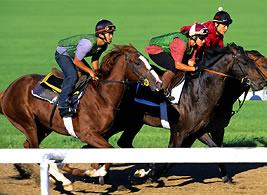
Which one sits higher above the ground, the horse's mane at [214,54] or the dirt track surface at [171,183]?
the horse's mane at [214,54]

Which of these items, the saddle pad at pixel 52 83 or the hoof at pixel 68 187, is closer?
the hoof at pixel 68 187

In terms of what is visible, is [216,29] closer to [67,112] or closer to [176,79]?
[176,79]

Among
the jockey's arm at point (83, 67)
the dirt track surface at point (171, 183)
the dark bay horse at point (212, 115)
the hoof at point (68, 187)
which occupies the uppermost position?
the jockey's arm at point (83, 67)

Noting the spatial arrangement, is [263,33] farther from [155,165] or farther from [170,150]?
[170,150]

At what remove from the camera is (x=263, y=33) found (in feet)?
64.5

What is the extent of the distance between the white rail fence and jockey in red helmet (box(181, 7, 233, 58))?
116 inches

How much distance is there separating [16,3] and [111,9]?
398 centimetres

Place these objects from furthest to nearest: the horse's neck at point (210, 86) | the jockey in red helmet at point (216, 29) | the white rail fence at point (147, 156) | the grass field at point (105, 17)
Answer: the grass field at point (105, 17) → the jockey in red helmet at point (216, 29) → the horse's neck at point (210, 86) → the white rail fence at point (147, 156)

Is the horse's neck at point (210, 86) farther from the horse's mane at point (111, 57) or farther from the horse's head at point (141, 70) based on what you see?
the horse's mane at point (111, 57)

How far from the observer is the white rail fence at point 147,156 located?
15.1 feet

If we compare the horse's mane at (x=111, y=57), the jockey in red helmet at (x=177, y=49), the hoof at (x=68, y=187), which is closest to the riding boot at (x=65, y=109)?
the horse's mane at (x=111, y=57)

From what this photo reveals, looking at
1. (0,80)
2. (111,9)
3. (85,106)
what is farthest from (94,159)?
(111,9)

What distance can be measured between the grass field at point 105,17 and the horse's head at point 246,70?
4.32 m

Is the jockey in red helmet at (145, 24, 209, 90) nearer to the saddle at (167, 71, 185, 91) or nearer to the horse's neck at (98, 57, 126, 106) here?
the saddle at (167, 71, 185, 91)
